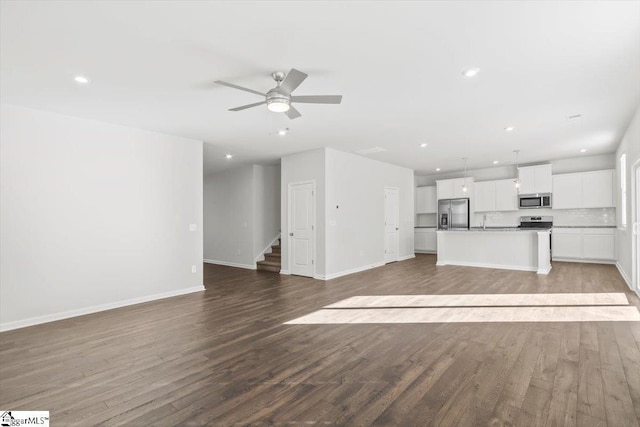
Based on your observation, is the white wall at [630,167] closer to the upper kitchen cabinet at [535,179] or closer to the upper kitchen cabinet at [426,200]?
the upper kitchen cabinet at [535,179]

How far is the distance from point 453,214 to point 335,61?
822 centimetres

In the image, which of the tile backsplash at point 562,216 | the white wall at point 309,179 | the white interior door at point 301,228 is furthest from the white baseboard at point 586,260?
the white interior door at point 301,228

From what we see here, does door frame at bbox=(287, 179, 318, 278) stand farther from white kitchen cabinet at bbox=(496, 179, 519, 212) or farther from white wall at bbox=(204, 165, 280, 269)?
white kitchen cabinet at bbox=(496, 179, 519, 212)

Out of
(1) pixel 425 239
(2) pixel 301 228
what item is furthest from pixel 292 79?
(1) pixel 425 239

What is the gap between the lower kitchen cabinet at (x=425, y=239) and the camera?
10609 millimetres

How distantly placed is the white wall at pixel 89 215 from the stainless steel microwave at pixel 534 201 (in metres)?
8.55

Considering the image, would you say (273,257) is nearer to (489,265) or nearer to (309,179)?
(309,179)

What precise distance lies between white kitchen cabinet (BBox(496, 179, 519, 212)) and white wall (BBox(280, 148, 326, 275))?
5.86 meters

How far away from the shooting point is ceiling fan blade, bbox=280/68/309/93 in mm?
2707

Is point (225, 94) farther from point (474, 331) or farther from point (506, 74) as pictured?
point (474, 331)

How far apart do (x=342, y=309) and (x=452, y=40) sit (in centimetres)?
339

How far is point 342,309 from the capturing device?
172 inches

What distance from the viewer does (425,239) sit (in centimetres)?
1076

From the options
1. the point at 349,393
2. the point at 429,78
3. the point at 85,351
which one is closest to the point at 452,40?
the point at 429,78
